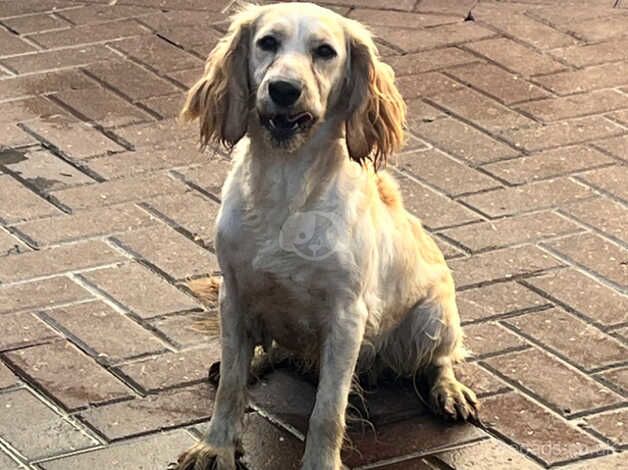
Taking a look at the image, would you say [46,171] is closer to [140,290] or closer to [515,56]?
[140,290]

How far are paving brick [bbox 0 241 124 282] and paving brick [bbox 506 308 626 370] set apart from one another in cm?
137

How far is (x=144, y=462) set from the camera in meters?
4.14

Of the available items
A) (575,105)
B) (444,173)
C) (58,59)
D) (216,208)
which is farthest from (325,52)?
(58,59)

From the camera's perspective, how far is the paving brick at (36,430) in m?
4.17

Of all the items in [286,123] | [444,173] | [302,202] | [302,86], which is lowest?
[444,173]

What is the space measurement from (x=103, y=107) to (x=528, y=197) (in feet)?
5.90

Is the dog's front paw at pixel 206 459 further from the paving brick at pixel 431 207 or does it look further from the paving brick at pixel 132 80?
the paving brick at pixel 132 80

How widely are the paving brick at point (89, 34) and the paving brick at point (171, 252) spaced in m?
1.90

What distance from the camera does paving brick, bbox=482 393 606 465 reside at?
4.27 metres

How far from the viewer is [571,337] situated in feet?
15.9

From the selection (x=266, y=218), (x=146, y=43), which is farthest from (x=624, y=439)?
(x=146, y=43)

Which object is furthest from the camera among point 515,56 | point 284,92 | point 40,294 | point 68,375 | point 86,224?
point 515,56

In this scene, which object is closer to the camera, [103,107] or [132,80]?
[103,107]

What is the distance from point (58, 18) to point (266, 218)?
3.57m
